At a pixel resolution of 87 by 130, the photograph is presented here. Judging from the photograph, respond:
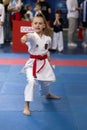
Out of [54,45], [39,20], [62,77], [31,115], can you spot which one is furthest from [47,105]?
[54,45]

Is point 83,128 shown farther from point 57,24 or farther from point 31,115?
point 57,24

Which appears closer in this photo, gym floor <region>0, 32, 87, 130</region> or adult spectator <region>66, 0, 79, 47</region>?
gym floor <region>0, 32, 87, 130</region>

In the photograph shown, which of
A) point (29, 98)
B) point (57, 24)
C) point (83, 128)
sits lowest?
point (83, 128)

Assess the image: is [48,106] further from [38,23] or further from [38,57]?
[38,23]

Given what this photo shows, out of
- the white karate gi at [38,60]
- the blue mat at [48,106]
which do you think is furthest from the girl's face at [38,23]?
the blue mat at [48,106]

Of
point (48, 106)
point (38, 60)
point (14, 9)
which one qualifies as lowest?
point (48, 106)

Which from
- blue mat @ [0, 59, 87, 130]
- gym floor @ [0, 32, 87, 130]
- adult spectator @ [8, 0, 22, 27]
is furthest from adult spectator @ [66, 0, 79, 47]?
blue mat @ [0, 59, 87, 130]

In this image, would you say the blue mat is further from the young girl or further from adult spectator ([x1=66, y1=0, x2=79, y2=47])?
adult spectator ([x1=66, y1=0, x2=79, y2=47])

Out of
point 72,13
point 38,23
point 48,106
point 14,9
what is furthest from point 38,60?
point 14,9

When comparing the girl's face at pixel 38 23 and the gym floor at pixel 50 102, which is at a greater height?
the girl's face at pixel 38 23

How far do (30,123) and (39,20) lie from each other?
5.71ft

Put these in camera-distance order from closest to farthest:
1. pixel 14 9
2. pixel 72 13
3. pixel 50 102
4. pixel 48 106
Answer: pixel 48 106 < pixel 50 102 < pixel 72 13 < pixel 14 9

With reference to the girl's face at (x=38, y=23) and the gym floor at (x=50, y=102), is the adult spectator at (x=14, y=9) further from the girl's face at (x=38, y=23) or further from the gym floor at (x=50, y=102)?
the girl's face at (x=38, y=23)

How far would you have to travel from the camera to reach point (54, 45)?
11.4 meters
